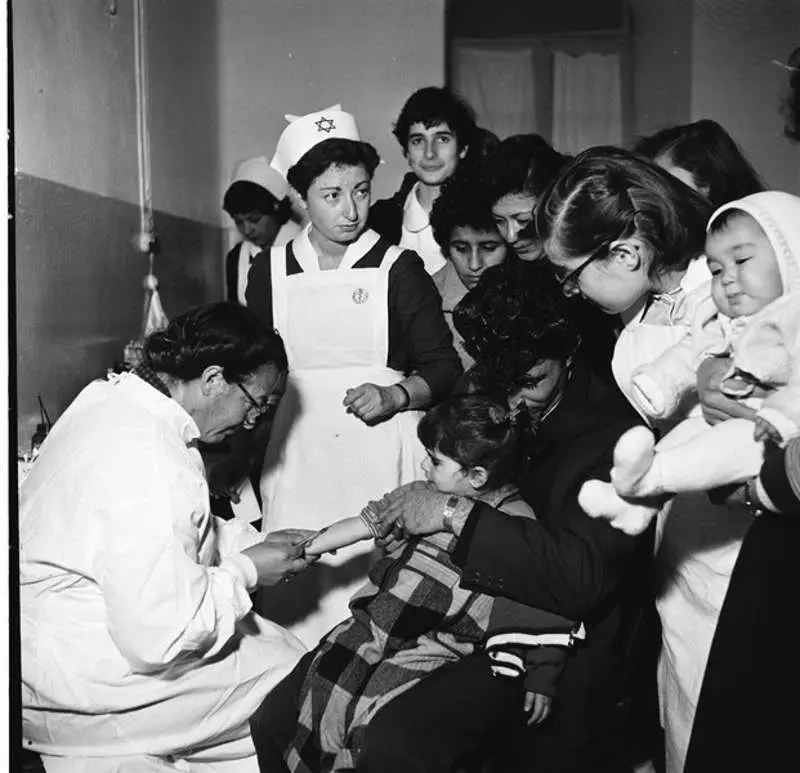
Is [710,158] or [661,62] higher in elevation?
[661,62]

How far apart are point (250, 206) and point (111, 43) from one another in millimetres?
918

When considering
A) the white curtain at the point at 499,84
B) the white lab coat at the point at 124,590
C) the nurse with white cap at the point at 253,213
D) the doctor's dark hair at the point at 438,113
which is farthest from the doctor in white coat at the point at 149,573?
the nurse with white cap at the point at 253,213

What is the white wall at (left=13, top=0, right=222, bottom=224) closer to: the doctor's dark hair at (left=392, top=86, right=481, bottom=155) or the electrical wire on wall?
the electrical wire on wall

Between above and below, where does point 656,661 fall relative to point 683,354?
below

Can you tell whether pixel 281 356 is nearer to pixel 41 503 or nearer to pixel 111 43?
pixel 41 503

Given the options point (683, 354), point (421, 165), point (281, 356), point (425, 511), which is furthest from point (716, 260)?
point (421, 165)

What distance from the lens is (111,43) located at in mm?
2365

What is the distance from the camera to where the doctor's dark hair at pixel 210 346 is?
1.74m

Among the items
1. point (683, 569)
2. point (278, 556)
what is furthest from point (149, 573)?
point (683, 569)

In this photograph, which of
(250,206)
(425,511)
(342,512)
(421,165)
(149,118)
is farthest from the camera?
(250,206)

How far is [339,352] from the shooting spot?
7.47 feet

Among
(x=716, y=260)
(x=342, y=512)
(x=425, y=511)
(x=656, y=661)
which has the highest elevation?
(x=716, y=260)

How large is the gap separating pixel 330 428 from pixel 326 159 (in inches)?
24.1

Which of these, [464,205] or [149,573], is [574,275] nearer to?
[464,205]
